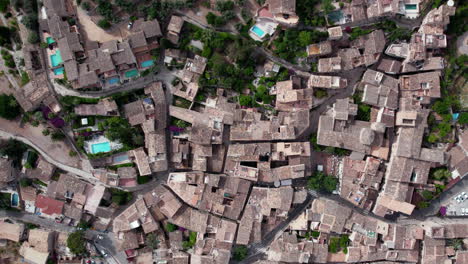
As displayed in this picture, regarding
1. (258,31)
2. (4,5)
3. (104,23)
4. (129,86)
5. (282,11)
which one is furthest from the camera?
(129,86)

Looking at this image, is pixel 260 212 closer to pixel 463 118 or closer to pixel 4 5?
pixel 463 118

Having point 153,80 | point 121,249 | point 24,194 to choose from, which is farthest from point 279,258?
point 24,194

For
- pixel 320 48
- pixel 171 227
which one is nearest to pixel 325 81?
pixel 320 48

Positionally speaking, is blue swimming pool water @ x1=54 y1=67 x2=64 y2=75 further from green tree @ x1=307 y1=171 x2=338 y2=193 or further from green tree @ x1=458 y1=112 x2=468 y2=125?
green tree @ x1=458 y1=112 x2=468 y2=125

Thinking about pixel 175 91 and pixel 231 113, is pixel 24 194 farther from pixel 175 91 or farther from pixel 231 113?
pixel 231 113

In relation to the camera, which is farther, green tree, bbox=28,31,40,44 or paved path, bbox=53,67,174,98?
paved path, bbox=53,67,174,98

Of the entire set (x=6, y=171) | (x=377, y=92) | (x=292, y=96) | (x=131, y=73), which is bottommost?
(x=6, y=171)

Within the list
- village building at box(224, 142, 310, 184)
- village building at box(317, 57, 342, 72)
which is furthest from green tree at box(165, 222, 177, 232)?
village building at box(317, 57, 342, 72)
